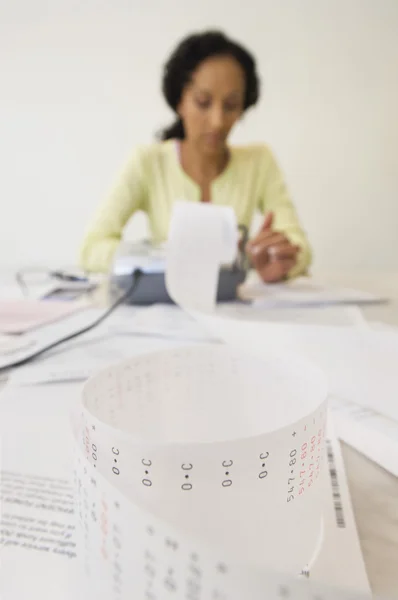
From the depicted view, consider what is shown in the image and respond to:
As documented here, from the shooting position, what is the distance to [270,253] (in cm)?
92

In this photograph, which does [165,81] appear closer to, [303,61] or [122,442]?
[303,61]

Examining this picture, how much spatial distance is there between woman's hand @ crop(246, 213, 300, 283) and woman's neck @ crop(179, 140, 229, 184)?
62 cm

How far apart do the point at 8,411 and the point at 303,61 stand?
1.91 meters

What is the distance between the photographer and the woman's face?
4.33 ft

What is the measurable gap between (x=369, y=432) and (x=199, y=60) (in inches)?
51.7

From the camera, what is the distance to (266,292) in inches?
32.9

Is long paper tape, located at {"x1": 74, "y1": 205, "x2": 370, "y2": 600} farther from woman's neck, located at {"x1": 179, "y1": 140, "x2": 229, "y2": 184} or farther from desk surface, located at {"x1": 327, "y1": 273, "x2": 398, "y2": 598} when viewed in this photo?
woman's neck, located at {"x1": 179, "y1": 140, "x2": 229, "y2": 184}

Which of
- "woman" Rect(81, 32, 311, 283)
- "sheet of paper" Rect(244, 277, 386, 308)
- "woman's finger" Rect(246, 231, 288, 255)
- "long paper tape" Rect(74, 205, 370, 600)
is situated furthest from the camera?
"woman" Rect(81, 32, 311, 283)

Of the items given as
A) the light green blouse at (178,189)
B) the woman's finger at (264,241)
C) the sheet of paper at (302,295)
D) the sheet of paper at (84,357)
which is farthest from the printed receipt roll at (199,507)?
the light green blouse at (178,189)

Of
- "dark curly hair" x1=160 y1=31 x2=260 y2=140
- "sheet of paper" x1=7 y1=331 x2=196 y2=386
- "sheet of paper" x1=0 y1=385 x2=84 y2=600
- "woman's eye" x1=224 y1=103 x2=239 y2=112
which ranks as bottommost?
"sheet of paper" x1=7 y1=331 x2=196 y2=386

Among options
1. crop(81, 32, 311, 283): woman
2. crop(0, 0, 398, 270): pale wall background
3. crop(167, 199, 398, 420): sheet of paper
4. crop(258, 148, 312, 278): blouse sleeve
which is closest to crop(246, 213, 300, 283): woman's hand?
crop(258, 148, 312, 278): blouse sleeve

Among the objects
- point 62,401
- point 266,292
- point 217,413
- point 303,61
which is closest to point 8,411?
point 62,401

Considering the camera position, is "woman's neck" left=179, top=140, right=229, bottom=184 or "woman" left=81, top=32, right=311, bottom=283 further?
"woman's neck" left=179, top=140, right=229, bottom=184

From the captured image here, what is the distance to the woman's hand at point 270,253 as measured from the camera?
2.96 feet
